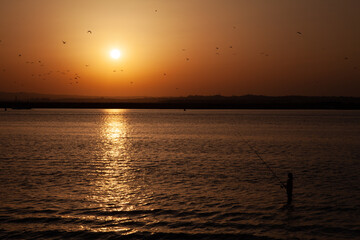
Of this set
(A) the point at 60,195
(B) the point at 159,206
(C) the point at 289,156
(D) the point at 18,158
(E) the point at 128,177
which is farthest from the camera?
(C) the point at 289,156

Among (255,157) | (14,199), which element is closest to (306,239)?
(14,199)

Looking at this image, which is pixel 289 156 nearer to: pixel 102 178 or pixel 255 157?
pixel 255 157

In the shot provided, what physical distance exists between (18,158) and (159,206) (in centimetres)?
2408

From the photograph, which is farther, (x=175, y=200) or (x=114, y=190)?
(x=114, y=190)

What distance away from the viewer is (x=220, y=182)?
26453 millimetres

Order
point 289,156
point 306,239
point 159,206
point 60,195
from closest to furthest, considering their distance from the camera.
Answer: point 306,239
point 159,206
point 60,195
point 289,156

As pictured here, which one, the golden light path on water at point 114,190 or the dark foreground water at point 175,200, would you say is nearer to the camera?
the dark foreground water at point 175,200

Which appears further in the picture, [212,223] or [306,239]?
[212,223]

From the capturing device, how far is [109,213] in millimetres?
18625

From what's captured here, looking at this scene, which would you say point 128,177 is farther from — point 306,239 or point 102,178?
point 306,239

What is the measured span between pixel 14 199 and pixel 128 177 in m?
9.07

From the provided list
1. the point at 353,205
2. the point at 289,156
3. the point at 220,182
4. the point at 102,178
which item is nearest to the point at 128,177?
the point at 102,178

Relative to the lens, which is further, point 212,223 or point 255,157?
point 255,157

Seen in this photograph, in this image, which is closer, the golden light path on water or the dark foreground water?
the dark foreground water
